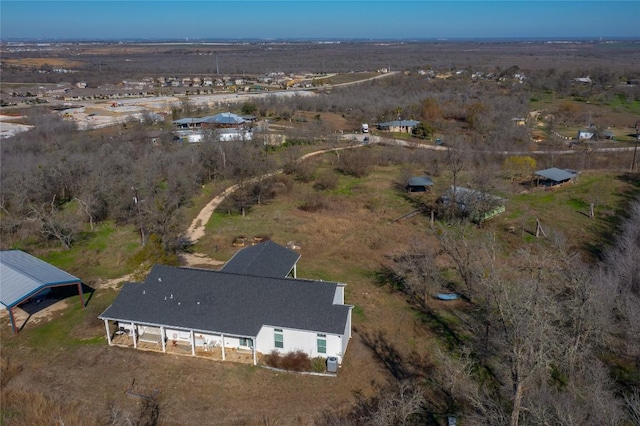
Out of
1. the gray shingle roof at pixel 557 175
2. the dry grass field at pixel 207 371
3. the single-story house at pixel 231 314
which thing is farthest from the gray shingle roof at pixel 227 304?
the gray shingle roof at pixel 557 175

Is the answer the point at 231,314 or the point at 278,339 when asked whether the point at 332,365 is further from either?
the point at 231,314

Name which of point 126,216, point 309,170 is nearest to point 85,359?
point 126,216

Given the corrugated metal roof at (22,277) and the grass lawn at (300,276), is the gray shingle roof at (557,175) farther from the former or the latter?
the corrugated metal roof at (22,277)

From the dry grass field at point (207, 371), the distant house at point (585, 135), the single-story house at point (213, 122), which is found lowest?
the dry grass field at point (207, 371)

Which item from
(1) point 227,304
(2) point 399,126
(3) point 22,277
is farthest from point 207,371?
(2) point 399,126

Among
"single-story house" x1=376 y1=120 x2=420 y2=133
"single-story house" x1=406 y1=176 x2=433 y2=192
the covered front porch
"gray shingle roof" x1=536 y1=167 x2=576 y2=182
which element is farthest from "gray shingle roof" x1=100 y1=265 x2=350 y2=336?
"single-story house" x1=376 y1=120 x2=420 y2=133

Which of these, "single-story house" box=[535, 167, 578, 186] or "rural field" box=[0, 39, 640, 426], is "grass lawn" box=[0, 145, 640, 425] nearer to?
"rural field" box=[0, 39, 640, 426]
